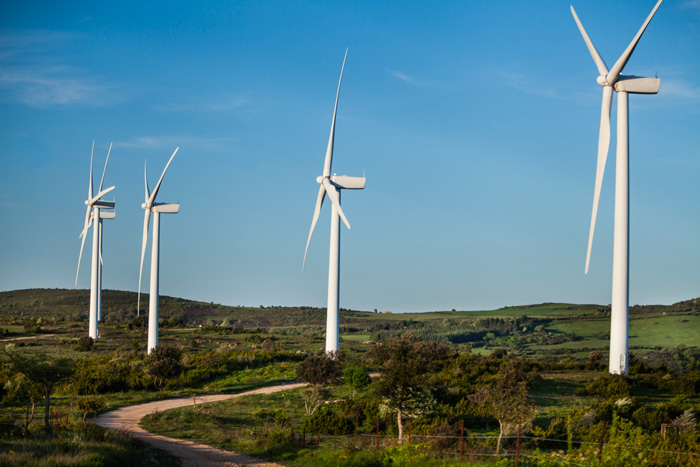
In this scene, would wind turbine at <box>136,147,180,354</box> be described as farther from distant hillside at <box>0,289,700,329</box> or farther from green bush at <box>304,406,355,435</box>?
distant hillside at <box>0,289,700,329</box>

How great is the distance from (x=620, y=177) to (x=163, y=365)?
33.8 metres

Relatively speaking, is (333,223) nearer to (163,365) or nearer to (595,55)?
(163,365)

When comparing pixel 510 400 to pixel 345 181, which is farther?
pixel 345 181

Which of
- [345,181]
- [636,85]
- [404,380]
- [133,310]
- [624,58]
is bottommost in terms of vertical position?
[133,310]

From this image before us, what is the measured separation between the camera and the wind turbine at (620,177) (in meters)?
41.0

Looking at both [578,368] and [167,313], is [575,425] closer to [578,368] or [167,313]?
[578,368]

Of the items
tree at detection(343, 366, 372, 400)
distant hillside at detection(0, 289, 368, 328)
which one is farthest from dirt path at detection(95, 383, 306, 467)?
distant hillside at detection(0, 289, 368, 328)

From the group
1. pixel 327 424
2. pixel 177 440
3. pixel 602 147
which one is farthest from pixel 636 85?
pixel 177 440

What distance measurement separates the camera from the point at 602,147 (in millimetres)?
40719

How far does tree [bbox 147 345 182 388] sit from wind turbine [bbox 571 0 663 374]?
99.4 ft

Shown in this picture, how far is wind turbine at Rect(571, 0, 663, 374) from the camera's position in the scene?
4100 cm

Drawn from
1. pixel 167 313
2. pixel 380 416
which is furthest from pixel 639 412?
pixel 167 313

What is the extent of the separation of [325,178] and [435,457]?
121 ft

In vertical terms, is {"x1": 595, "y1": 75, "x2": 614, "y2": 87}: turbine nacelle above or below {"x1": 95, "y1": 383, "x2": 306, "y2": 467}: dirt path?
above
